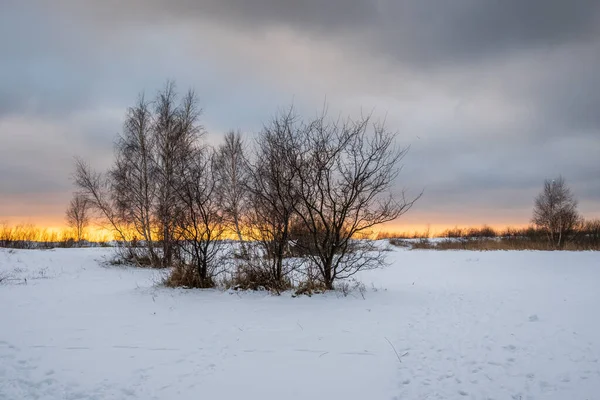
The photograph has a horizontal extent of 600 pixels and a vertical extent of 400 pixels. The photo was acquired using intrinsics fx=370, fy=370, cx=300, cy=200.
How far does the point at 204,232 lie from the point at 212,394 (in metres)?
6.83

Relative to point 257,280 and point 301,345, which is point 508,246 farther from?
point 301,345

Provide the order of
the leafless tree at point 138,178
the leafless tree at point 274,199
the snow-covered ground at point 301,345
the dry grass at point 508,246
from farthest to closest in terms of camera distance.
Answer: the dry grass at point 508,246 → the leafless tree at point 138,178 → the leafless tree at point 274,199 → the snow-covered ground at point 301,345

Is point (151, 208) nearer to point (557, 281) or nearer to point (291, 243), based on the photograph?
point (291, 243)

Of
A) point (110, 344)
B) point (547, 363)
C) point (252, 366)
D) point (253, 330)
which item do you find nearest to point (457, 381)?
point (547, 363)

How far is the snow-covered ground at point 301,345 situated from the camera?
13.6ft

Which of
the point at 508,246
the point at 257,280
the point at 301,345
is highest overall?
the point at 257,280

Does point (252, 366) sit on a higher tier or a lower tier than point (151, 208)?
lower

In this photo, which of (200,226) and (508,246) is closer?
(200,226)

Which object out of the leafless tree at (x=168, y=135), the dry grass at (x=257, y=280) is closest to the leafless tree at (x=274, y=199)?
the dry grass at (x=257, y=280)

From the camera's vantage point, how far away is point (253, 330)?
248 inches

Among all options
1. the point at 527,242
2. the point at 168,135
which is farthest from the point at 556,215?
the point at 168,135

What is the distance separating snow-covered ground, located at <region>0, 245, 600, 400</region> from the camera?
13.6 ft

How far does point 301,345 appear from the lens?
5.54m

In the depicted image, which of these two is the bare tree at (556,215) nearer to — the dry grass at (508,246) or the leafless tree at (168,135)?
the dry grass at (508,246)
